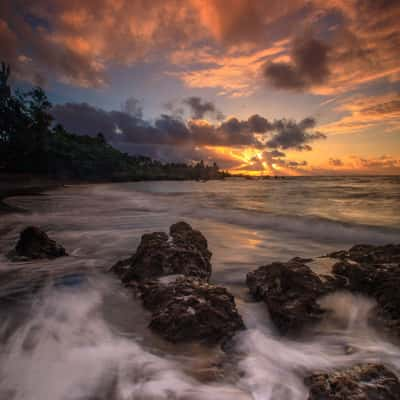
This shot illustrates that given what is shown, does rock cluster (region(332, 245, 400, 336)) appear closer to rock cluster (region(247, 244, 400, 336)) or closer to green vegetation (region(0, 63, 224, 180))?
rock cluster (region(247, 244, 400, 336))

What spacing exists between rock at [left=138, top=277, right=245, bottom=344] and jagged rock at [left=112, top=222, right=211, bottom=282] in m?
0.71

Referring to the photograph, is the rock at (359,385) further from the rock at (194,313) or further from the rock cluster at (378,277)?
the rock cluster at (378,277)

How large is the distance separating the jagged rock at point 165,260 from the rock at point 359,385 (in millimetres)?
2374

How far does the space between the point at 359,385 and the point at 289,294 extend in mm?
1520

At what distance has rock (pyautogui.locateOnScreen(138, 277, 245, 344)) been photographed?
2.74m

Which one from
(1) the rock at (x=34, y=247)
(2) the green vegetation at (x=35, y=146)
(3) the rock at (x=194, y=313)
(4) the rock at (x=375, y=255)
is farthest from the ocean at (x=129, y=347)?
(2) the green vegetation at (x=35, y=146)

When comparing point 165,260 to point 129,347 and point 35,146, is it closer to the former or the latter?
point 129,347

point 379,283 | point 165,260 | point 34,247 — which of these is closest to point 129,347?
Answer: point 165,260

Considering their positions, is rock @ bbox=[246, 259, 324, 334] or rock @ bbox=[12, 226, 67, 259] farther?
rock @ bbox=[12, 226, 67, 259]

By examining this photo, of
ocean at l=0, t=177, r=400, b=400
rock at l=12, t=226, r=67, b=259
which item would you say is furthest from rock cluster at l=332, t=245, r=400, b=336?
rock at l=12, t=226, r=67, b=259

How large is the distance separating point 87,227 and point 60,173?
182ft

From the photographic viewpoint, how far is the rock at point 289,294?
10.2ft

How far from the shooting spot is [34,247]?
5551 mm

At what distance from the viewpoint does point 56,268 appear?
197 inches
